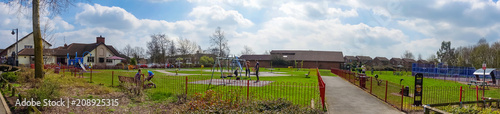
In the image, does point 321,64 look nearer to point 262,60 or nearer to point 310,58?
point 310,58

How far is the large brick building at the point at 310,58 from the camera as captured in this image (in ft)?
231

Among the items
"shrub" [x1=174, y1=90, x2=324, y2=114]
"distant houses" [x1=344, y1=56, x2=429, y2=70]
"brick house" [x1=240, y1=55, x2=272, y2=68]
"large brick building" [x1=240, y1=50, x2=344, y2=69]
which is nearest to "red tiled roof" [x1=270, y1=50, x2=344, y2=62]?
"large brick building" [x1=240, y1=50, x2=344, y2=69]

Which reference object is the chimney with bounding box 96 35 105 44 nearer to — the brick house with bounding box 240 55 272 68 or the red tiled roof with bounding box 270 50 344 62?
the brick house with bounding box 240 55 272 68

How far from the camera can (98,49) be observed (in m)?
50.4

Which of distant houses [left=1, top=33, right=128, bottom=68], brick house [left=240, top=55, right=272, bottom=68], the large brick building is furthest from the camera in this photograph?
brick house [left=240, top=55, right=272, bottom=68]

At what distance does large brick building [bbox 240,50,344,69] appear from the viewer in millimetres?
70375

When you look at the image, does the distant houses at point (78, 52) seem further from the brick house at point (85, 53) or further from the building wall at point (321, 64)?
the building wall at point (321, 64)

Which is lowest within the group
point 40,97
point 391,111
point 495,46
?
point 391,111

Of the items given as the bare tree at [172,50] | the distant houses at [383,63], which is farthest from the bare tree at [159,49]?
the distant houses at [383,63]

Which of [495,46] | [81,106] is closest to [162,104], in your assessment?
[81,106]

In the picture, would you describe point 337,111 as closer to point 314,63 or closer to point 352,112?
point 352,112

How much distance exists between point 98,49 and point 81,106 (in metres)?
47.2

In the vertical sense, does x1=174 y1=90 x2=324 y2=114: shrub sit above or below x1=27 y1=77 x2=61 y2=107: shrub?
below

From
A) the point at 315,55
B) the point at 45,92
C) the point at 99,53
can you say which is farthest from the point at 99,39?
the point at 45,92
